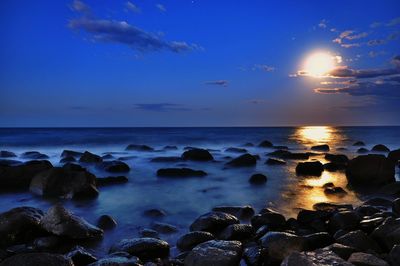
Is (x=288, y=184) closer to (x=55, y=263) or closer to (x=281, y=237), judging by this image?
(x=281, y=237)

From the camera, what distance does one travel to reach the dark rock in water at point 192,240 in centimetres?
669

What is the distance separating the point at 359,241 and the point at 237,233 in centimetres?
222

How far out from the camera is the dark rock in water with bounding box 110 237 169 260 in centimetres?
612

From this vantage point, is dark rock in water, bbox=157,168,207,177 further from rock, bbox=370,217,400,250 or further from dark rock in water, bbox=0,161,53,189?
rock, bbox=370,217,400,250

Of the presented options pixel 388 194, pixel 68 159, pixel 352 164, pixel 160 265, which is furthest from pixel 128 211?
pixel 68 159

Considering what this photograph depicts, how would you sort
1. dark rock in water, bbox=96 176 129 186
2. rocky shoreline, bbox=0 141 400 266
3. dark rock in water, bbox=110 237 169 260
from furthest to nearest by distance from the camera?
dark rock in water, bbox=96 176 129 186 → dark rock in water, bbox=110 237 169 260 → rocky shoreline, bbox=0 141 400 266

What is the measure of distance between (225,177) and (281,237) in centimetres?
1041

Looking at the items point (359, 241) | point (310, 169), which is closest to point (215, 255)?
point (359, 241)

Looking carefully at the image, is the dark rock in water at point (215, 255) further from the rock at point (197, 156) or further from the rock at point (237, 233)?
the rock at point (197, 156)

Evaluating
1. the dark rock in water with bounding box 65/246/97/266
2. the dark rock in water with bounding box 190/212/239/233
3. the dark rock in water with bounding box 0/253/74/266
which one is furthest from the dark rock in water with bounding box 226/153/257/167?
the dark rock in water with bounding box 0/253/74/266

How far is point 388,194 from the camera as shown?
11.7 meters

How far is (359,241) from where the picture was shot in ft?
19.0

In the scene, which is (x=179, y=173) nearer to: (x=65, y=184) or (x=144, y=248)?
(x=65, y=184)

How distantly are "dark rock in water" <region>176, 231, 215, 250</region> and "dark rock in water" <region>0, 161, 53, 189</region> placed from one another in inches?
318
